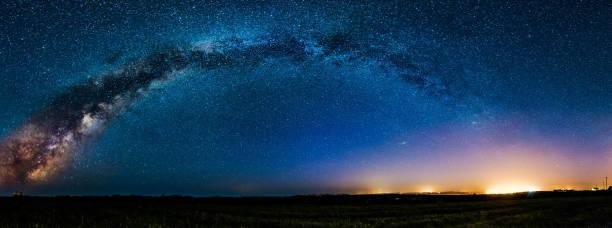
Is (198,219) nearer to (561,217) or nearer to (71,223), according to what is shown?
(71,223)

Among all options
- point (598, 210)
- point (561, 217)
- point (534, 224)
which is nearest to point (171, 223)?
point (534, 224)

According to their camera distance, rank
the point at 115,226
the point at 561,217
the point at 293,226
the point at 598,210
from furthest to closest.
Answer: the point at 598,210 → the point at 561,217 → the point at 293,226 → the point at 115,226

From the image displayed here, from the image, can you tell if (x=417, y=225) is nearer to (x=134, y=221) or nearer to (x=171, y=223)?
(x=171, y=223)

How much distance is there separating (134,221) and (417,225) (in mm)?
19722

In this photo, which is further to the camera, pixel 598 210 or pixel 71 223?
pixel 598 210

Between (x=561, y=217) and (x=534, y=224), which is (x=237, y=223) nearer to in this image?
Result: (x=534, y=224)

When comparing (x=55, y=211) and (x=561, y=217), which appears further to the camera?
(x=55, y=211)

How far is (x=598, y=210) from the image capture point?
39844mm


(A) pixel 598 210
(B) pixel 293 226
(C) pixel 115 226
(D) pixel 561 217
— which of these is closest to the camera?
(C) pixel 115 226

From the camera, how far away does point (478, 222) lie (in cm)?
3500

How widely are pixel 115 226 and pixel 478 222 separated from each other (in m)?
24.7

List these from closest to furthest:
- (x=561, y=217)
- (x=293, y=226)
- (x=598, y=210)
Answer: (x=293, y=226) → (x=561, y=217) → (x=598, y=210)

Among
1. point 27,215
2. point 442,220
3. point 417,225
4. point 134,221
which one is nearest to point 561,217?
point 442,220

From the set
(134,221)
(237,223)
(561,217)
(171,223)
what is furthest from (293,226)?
(561,217)
